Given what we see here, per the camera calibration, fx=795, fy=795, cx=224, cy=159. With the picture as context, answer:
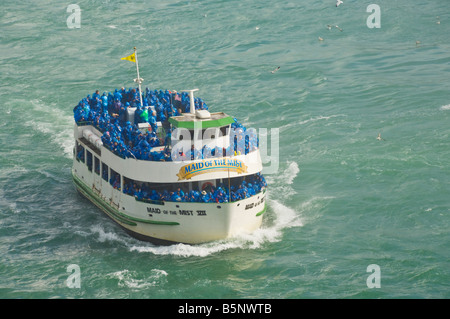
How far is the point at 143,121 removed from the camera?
41.2m

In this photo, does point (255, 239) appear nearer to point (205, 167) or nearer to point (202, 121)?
point (205, 167)

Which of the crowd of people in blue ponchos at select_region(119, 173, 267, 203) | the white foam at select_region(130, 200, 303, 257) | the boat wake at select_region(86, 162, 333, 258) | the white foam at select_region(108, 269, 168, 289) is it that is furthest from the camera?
the boat wake at select_region(86, 162, 333, 258)

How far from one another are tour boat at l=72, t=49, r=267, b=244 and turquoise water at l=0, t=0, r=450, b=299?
0.97 meters

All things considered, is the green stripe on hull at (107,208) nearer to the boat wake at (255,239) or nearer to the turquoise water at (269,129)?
the turquoise water at (269,129)

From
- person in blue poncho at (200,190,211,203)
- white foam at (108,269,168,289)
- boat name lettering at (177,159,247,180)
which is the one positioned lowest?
white foam at (108,269,168,289)

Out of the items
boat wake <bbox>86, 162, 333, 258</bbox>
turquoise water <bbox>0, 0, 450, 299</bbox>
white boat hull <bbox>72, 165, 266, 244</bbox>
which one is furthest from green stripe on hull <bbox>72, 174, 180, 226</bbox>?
boat wake <bbox>86, 162, 333, 258</bbox>

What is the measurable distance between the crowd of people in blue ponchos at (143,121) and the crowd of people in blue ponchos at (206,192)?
4.70 feet

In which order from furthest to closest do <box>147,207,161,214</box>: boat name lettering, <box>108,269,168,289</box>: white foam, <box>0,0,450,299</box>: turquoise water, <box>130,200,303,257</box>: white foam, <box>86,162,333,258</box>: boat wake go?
1. <box>147,207,161,214</box>: boat name lettering
2. <box>86,162,333,258</box>: boat wake
3. <box>130,200,303,257</box>: white foam
4. <box>0,0,450,299</box>: turquoise water
5. <box>108,269,168,289</box>: white foam

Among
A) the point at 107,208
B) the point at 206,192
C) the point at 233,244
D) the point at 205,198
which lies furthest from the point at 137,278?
the point at 107,208

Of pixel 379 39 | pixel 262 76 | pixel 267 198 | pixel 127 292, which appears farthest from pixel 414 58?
pixel 127 292

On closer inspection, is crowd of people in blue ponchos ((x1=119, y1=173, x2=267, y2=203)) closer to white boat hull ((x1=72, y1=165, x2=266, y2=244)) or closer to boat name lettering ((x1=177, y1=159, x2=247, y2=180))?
white boat hull ((x1=72, y1=165, x2=266, y2=244))

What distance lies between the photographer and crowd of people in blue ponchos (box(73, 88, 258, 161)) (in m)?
36.0

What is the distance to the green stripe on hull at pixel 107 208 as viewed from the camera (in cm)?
3666

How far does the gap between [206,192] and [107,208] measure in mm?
6671
